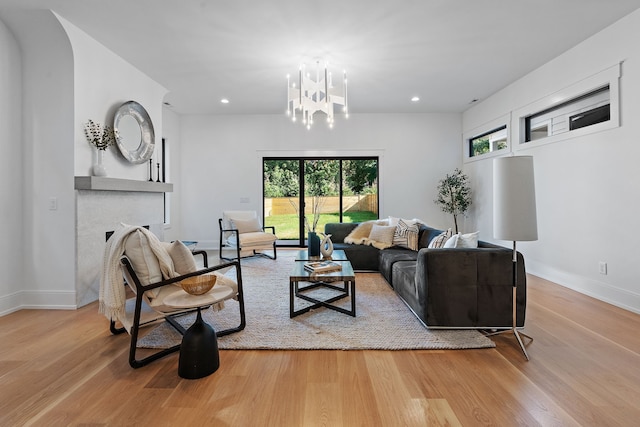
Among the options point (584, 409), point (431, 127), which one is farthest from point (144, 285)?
point (431, 127)

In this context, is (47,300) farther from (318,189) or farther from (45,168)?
(318,189)

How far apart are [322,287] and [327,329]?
3.45ft

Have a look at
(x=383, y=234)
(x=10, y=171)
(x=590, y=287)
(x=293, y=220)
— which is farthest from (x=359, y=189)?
(x=10, y=171)

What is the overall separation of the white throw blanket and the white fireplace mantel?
4.52 ft

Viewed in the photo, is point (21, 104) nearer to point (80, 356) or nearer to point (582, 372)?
point (80, 356)

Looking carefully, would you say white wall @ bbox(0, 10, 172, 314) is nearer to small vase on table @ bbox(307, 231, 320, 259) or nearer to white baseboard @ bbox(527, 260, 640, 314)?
small vase on table @ bbox(307, 231, 320, 259)

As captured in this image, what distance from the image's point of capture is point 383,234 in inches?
166

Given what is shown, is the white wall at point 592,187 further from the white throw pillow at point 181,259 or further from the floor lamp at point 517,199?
the white throw pillow at point 181,259

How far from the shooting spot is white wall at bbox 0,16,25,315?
2.82 metres

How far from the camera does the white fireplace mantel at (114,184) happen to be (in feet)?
9.79

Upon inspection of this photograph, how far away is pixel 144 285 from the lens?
1.96 meters

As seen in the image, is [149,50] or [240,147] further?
[240,147]

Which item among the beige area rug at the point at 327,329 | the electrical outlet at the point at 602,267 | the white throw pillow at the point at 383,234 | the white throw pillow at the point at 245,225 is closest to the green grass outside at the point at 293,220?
the white throw pillow at the point at 245,225

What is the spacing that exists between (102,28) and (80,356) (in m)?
3.13
